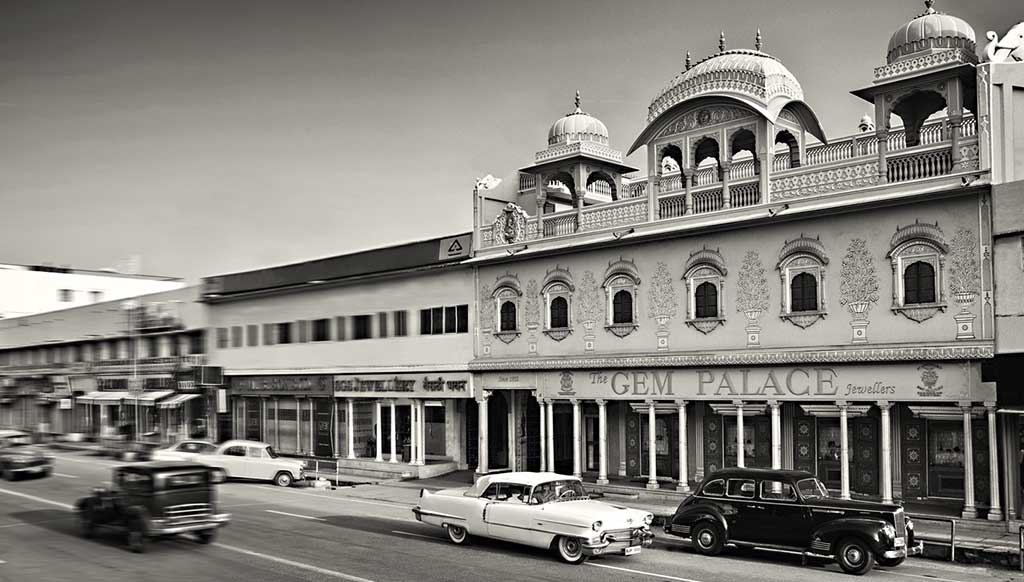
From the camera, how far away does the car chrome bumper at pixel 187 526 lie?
18000 millimetres

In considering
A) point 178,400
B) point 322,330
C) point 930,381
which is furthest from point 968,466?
point 178,400

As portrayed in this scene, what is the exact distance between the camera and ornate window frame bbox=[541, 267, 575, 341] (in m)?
29.7

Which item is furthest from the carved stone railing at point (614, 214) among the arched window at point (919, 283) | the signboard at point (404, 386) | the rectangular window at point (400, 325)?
the rectangular window at point (400, 325)

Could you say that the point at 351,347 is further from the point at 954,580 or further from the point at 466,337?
the point at 954,580

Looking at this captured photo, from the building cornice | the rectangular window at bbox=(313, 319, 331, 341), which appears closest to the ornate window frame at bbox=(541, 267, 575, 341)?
the building cornice

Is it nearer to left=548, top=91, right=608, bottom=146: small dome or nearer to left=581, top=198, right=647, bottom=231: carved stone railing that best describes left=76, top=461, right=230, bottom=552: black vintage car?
left=581, top=198, right=647, bottom=231: carved stone railing

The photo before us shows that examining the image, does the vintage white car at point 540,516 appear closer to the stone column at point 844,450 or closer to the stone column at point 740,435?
the stone column at point 844,450

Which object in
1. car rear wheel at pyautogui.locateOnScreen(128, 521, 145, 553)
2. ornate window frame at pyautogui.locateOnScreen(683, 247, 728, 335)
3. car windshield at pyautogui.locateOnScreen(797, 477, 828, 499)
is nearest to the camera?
car windshield at pyautogui.locateOnScreen(797, 477, 828, 499)

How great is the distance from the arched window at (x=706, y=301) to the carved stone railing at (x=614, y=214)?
2.87 metres

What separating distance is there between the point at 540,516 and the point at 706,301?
10726 mm

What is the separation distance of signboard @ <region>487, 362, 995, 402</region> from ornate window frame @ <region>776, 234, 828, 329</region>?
1.33 meters

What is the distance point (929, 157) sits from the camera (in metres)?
21.8

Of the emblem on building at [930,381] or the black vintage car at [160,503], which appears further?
the emblem on building at [930,381]

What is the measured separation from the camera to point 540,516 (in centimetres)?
1758
